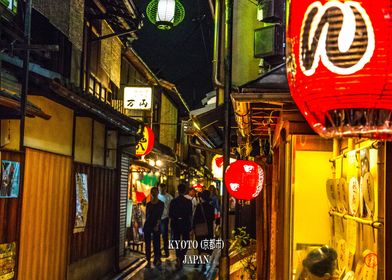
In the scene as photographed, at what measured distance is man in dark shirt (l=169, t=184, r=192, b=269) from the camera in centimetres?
2234

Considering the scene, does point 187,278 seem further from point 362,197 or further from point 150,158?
point 150,158

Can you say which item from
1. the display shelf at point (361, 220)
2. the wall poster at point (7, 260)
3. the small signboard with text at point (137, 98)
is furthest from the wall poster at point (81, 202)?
the small signboard with text at point (137, 98)

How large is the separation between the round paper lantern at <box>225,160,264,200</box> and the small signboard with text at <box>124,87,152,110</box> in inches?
479

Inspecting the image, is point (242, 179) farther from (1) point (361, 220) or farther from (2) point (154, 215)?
(2) point (154, 215)

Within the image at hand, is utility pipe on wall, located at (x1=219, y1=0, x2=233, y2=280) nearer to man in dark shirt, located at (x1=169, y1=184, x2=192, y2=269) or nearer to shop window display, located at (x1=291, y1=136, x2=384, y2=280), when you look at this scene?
shop window display, located at (x1=291, y1=136, x2=384, y2=280)

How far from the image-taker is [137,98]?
2636 cm

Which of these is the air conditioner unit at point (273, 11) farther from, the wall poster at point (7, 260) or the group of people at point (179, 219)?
the group of people at point (179, 219)

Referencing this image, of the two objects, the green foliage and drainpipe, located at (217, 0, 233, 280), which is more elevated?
drainpipe, located at (217, 0, 233, 280)

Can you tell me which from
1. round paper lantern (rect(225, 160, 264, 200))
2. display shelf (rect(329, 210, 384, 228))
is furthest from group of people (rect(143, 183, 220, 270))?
display shelf (rect(329, 210, 384, 228))

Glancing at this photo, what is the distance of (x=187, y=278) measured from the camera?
19875mm

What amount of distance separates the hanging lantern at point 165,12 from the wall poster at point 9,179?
9.33m

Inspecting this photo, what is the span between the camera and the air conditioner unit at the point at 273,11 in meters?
13.2

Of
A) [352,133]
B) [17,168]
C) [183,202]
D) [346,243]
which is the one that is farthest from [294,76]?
[183,202]

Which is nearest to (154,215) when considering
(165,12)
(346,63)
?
(165,12)
